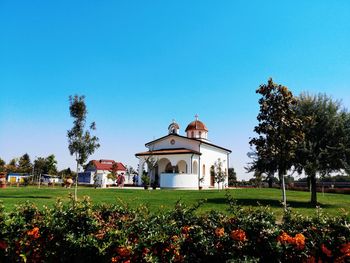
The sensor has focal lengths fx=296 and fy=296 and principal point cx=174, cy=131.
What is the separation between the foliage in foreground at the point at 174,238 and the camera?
14.1 ft

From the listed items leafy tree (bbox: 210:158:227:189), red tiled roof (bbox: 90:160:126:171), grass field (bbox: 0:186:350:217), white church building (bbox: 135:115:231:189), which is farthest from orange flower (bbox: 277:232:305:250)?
red tiled roof (bbox: 90:160:126:171)

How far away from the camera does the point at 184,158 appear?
44781 millimetres

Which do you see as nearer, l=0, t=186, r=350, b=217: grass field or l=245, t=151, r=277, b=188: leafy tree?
l=0, t=186, r=350, b=217: grass field

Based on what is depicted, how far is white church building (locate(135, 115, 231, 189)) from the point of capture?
4053cm

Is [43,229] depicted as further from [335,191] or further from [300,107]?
[335,191]

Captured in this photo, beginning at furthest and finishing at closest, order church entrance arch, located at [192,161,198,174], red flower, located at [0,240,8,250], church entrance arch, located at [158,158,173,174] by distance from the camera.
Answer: church entrance arch, located at [158,158,173,174]
church entrance arch, located at [192,161,198,174]
red flower, located at [0,240,8,250]

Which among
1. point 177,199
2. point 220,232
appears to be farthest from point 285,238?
point 177,199

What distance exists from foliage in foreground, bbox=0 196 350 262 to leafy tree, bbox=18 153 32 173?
7491cm

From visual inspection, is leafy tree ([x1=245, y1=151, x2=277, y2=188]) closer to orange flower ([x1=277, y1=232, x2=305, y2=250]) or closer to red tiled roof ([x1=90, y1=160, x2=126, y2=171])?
orange flower ([x1=277, y1=232, x2=305, y2=250])

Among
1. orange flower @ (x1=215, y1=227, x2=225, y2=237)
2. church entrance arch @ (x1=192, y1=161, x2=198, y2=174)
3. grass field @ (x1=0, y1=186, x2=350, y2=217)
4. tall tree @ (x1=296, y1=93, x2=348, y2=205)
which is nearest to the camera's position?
orange flower @ (x1=215, y1=227, x2=225, y2=237)

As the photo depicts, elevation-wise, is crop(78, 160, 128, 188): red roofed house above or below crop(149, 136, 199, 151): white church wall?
below

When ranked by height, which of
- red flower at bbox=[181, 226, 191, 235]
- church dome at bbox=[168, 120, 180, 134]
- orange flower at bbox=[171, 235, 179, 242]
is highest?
church dome at bbox=[168, 120, 180, 134]

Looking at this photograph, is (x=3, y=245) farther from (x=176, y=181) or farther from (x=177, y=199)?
(x=176, y=181)

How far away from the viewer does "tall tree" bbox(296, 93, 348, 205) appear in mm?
20234
